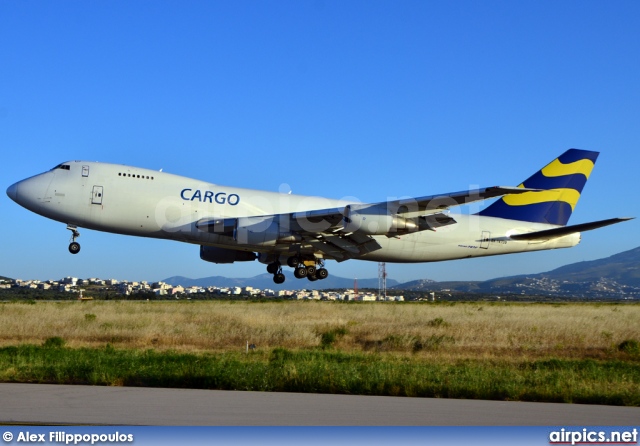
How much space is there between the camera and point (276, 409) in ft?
41.1

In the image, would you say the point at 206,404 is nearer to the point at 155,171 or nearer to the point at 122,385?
the point at 122,385

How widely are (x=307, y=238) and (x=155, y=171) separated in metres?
7.49

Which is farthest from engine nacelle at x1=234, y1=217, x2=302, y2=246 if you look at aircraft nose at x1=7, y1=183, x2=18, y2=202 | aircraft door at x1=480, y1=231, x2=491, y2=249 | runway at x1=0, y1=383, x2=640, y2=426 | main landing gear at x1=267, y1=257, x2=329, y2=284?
runway at x1=0, y1=383, x2=640, y2=426

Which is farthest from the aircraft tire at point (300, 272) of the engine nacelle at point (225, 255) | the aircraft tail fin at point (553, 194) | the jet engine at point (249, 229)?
the aircraft tail fin at point (553, 194)

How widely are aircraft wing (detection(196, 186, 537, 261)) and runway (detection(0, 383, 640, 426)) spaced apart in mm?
17704

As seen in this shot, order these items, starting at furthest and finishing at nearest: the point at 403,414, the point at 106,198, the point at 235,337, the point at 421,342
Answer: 1. the point at 106,198
2. the point at 235,337
3. the point at 421,342
4. the point at 403,414

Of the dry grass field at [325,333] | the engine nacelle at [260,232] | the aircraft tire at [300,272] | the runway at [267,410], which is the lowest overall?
the runway at [267,410]

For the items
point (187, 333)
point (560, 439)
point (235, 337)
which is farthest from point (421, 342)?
point (560, 439)

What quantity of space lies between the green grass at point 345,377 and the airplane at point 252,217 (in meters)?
11.6

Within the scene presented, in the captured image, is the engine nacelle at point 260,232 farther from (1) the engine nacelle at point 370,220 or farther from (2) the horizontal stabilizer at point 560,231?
(2) the horizontal stabilizer at point 560,231

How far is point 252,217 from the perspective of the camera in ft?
112

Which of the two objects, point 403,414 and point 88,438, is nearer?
point 88,438

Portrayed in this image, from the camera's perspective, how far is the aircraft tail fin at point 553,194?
4059 cm

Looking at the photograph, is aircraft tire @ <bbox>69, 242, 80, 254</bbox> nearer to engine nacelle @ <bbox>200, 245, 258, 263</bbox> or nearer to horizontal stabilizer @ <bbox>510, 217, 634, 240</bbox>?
engine nacelle @ <bbox>200, 245, 258, 263</bbox>
